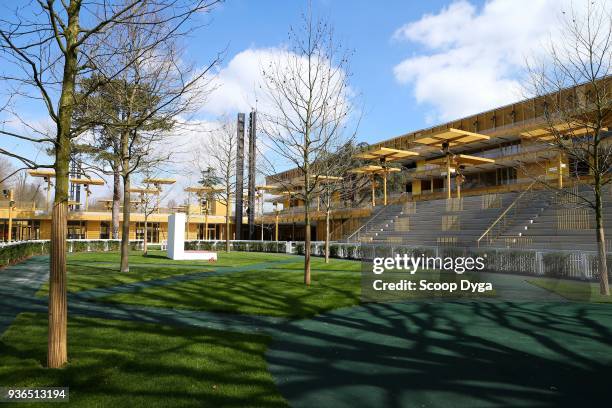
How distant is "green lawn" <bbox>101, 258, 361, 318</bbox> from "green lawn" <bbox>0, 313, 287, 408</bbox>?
7.59 feet

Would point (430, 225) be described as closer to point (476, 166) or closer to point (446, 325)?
point (476, 166)

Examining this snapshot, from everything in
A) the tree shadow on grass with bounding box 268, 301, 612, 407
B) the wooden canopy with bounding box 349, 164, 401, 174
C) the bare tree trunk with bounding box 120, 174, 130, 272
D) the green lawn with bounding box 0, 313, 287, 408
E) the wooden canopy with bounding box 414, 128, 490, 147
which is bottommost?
the tree shadow on grass with bounding box 268, 301, 612, 407

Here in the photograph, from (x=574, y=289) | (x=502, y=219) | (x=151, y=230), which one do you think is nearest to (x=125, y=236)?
(x=574, y=289)

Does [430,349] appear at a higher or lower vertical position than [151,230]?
lower

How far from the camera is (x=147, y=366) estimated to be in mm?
5215

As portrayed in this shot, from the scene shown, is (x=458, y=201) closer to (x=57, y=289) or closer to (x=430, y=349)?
(x=430, y=349)

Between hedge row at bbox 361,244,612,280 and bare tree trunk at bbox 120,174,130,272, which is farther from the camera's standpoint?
bare tree trunk at bbox 120,174,130,272

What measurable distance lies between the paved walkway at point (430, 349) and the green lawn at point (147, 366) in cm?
41

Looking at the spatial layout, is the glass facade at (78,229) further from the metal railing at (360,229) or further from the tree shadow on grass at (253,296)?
the tree shadow on grass at (253,296)

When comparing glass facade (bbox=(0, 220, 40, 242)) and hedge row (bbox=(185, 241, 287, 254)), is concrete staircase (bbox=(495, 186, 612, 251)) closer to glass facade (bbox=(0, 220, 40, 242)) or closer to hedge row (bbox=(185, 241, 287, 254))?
hedge row (bbox=(185, 241, 287, 254))

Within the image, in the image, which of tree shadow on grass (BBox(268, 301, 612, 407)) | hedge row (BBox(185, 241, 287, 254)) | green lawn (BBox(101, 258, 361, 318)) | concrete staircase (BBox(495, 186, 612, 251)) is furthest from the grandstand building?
tree shadow on grass (BBox(268, 301, 612, 407))

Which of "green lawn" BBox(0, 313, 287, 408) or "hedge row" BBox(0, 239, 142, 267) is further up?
"hedge row" BBox(0, 239, 142, 267)

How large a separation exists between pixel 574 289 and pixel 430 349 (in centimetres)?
878

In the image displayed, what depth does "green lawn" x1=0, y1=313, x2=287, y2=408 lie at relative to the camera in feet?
14.1
